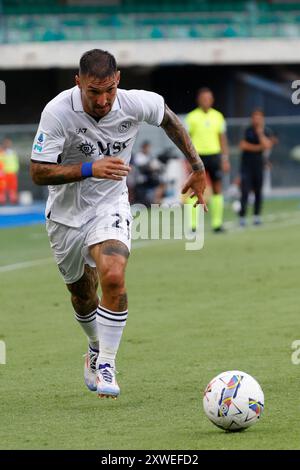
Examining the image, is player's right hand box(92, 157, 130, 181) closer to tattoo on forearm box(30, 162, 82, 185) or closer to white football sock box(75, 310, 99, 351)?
tattoo on forearm box(30, 162, 82, 185)

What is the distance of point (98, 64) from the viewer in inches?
294

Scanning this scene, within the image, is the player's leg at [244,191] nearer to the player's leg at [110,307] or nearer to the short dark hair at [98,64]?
the player's leg at [110,307]

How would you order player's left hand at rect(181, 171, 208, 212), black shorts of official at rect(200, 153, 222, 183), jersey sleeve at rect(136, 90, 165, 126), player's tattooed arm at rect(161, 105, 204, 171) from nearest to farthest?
jersey sleeve at rect(136, 90, 165, 126)
player's tattooed arm at rect(161, 105, 204, 171)
player's left hand at rect(181, 171, 208, 212)
black shorts of official at rect(200, 153, 222, 183)

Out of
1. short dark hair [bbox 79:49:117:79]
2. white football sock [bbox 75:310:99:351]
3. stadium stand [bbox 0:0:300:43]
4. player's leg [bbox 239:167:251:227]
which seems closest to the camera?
short dark hair [bbox 79:49:117:79]

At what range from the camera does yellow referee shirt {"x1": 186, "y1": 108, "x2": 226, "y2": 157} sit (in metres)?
21.5

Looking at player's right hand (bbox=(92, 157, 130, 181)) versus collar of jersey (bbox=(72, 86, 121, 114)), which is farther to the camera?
collar of jersey (bbox=(72, 86, 121, 114))

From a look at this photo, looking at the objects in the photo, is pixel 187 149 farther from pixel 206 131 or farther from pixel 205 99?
pixel 206 131

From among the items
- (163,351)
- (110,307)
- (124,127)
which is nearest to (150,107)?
(124,127)

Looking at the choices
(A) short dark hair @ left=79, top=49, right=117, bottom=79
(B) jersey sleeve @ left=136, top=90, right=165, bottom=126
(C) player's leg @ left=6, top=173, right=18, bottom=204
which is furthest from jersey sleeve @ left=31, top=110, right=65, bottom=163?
(C) player's leg @ left=6, top=173, right=18, bottom=204

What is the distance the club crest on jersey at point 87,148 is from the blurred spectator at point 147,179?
66.5 ft

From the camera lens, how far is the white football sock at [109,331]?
7.61m

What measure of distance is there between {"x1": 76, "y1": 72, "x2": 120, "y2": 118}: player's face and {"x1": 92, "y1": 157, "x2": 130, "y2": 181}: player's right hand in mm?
421
